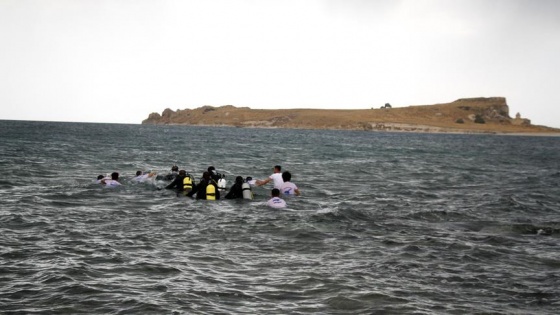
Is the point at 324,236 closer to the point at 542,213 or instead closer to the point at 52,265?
the point at 52,265

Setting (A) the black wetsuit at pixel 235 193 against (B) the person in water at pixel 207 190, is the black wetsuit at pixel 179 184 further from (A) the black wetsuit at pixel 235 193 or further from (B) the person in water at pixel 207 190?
(A) the black wetsuit at pixel 235 193

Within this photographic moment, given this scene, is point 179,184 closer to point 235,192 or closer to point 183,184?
point 183,184

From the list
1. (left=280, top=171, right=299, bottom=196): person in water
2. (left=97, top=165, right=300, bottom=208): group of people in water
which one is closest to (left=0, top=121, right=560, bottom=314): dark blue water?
(left=97, top=165, right=300, bottom=208): group of people in water

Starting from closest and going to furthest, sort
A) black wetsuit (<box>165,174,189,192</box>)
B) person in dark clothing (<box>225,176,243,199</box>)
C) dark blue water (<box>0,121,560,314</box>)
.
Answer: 1. dark blue water (<box>0,121,560,314</box>)
2. person in dark clothing (<box>225,176,243,199</box>)
3. black wetsuit (<box>165,174,189,192</box>)

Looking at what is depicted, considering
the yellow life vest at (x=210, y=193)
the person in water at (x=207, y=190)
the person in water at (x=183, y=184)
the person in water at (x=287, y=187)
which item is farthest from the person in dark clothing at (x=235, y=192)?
the person in water at (x=287, y=187)

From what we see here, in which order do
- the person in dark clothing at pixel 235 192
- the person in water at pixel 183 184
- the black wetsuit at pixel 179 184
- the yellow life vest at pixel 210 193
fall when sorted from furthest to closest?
the black wetsuit at pixel 179 184 → the person in water at pixel 183 184 → the person in dark clothing at pixel 235 192 → the yellow life vest at pixel 210 193

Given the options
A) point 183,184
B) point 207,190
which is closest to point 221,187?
point 183,184

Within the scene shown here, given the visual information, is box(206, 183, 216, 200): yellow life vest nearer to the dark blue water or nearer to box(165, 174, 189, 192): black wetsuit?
the dark blue water

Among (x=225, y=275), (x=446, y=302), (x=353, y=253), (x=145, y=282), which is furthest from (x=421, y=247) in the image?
(x=145, y=282)

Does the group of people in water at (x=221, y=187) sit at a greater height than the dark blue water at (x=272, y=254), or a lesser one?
greater

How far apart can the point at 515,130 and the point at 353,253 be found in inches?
7791

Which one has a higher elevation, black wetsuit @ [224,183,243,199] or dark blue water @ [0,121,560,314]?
black wetsuit @ [224,183,243,199]

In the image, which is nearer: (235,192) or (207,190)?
(207,190)

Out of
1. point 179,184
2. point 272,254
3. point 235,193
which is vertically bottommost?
point 272,254
